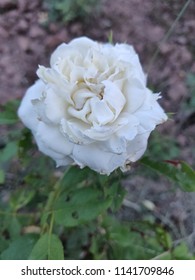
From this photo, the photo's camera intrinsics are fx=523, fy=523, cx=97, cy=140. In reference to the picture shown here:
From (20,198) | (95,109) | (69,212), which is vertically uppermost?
(95,109)

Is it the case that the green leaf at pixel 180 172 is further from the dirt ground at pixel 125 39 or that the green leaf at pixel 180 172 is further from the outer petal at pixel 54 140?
the dirt ground at pixel 125 39

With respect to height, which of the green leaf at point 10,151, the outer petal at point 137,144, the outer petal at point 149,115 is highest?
the outer petal at point 149,115

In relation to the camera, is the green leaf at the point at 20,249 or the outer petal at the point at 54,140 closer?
the outer petal at the point at 54,140

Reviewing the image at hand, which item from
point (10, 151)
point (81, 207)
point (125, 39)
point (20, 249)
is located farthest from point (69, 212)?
point (125, 39)

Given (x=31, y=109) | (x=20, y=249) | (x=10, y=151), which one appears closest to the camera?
(x=31, y=109)

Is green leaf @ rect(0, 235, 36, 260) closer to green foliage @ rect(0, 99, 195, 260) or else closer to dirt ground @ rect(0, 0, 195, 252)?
green foliage @ rect(0, 99, 195, 260)

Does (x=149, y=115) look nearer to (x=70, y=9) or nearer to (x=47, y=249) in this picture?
(x=47, y=249)

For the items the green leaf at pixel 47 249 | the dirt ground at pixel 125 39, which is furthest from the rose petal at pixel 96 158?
the dirt ground at pixel 125 39
